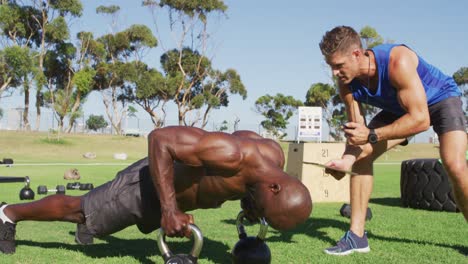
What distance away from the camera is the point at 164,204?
3055mm

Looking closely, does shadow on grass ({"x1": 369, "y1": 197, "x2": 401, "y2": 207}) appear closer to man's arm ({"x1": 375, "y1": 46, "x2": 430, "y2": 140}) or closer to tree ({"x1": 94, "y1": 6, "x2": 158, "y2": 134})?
man's arm ({"x1": 375, "y1": 46, "x2": 430, "y2": 140})

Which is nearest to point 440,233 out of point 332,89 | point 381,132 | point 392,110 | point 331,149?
point 392,110

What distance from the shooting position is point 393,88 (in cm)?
368

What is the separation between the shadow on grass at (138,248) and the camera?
3.82 m

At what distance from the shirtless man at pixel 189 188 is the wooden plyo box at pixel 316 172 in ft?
14.8

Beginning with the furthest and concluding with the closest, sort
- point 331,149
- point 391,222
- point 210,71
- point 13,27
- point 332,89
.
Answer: point 332,89, point 210,71, point 13,27, point 331,149, point 391,222

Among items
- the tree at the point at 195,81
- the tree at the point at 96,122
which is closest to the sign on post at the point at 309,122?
the tree at the point at 195,81

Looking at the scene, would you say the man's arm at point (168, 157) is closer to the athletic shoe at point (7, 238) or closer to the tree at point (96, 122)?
the athletic shoe at point (7, 238)

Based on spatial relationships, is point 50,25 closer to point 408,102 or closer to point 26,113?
point 26,113

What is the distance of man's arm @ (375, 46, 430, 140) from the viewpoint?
3.41 meters

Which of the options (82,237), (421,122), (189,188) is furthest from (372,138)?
(82,237)

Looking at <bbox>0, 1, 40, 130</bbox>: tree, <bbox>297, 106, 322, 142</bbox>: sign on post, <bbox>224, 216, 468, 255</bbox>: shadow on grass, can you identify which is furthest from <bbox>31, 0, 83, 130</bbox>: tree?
<bbox>224, 216, 468, 255</bbox>: shadow on grass

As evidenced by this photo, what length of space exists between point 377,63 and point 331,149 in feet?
15.6

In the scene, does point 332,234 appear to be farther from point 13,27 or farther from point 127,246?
point 13,27
